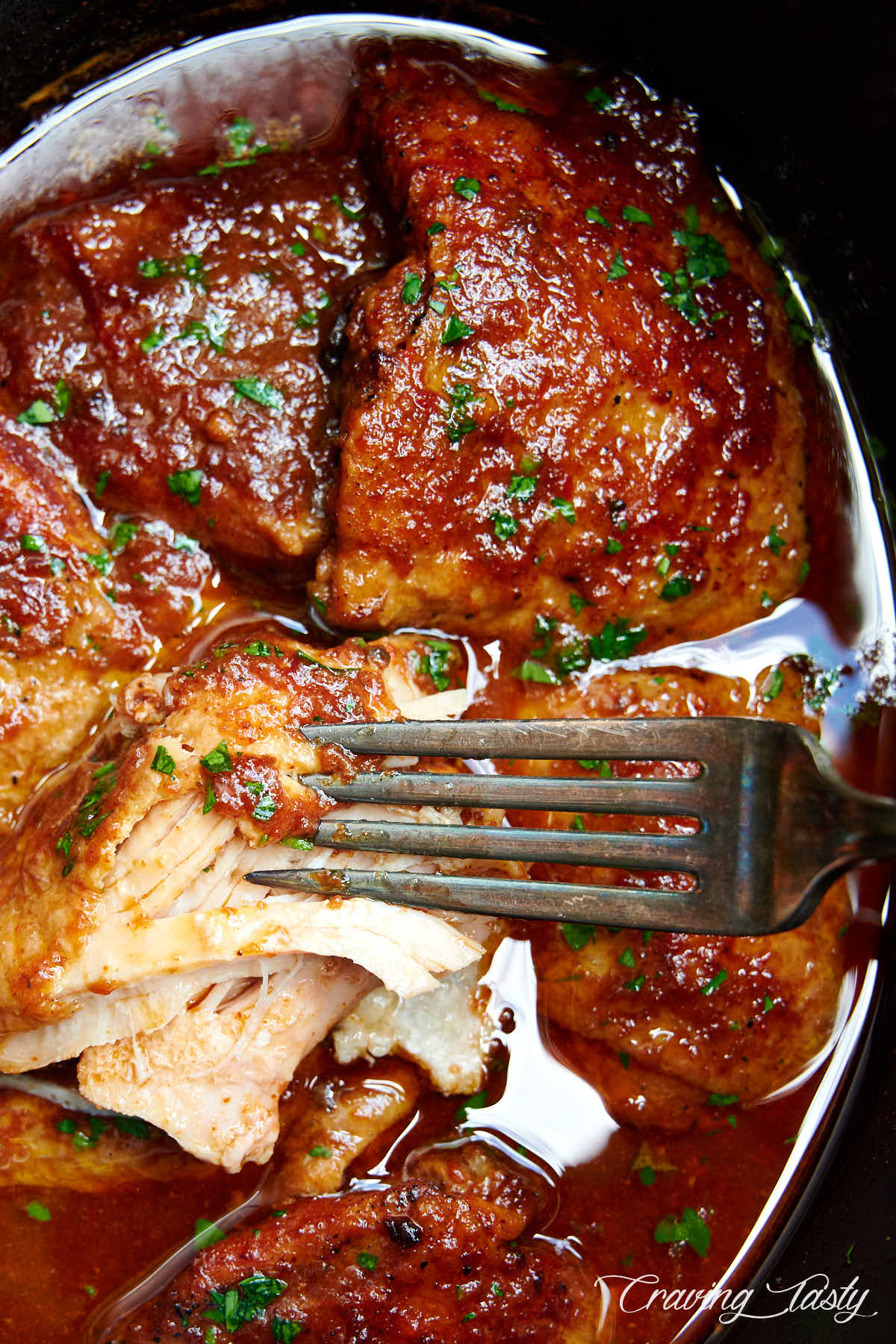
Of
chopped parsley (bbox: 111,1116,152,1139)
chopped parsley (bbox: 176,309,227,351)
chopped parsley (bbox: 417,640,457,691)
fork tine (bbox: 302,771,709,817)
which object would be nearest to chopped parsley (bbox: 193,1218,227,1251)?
chopped parsley (bbox: 111,1116,152,1139)

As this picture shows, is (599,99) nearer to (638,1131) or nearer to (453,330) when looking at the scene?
(453,330)

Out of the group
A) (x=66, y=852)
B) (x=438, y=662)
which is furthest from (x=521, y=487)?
(x=66, y=852)

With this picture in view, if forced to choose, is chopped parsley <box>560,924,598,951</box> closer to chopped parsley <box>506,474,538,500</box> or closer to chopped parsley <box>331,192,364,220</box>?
chopped parsley <box>506,474,538,500</box>

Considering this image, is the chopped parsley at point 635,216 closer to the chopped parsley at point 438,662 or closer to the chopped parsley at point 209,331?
the chopped parsley at point 209,331

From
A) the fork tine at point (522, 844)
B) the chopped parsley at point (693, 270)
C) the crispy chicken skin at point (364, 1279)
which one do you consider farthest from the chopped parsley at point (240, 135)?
the crispy chicken skin at point (364, 1279)

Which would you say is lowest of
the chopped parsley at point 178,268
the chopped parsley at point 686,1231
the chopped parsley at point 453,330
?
the chopped parsley at point 686,1231
